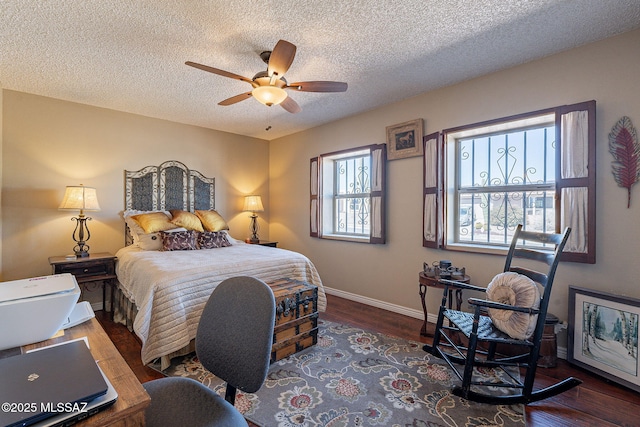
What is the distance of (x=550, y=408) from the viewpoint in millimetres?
1823

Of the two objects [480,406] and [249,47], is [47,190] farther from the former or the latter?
[480,406]

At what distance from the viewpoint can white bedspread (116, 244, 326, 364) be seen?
85.2 inches

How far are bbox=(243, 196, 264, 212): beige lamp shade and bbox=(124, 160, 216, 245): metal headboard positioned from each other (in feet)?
1.69

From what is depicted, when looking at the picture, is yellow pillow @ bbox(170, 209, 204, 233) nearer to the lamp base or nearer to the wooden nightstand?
the wooden nightstand

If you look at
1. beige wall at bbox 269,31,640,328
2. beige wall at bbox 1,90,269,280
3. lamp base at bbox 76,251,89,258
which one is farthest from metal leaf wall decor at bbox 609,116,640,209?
lamp base at bbox 76,251,89,258

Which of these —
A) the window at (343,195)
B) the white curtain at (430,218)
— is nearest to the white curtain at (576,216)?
the white curtain at (430,218)

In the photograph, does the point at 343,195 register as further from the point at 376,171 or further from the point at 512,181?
the point at 512,181

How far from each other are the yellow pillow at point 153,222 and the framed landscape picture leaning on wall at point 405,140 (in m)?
2.97

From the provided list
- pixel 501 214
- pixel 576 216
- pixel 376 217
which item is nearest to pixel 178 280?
pixel 376 217

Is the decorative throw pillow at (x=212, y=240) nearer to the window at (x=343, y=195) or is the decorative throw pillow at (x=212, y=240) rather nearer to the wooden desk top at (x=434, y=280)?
the window at (x=343, y=195)

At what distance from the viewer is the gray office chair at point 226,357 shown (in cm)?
106

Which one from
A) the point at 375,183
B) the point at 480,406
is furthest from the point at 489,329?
the point at 375,183

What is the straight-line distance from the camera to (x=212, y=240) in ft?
12.3

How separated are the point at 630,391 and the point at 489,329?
1043 millimetres
